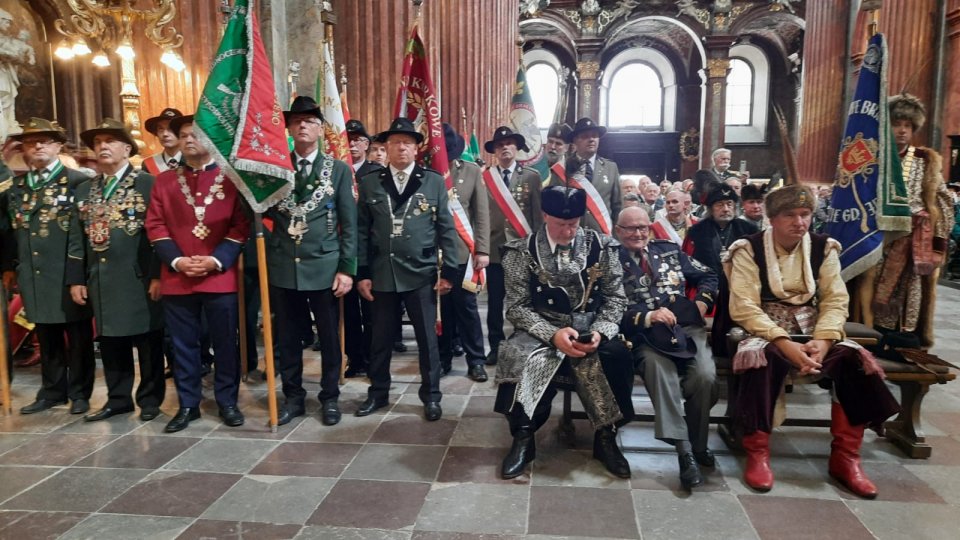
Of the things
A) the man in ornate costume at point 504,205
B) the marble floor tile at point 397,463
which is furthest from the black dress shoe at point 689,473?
the man in ornate costume at point 504,205

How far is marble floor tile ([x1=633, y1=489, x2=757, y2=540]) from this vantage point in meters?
2.45

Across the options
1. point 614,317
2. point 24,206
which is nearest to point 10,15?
point 24,206

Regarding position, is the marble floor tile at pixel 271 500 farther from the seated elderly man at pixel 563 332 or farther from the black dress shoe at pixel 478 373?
the black dress shoe at pixel 478 373

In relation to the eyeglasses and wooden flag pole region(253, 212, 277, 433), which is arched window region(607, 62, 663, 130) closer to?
the eyeglasses

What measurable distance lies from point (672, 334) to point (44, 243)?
372 cm

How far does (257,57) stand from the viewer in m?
3.50

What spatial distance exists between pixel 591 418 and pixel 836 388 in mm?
1190

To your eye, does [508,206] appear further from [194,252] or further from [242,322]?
[194,252]

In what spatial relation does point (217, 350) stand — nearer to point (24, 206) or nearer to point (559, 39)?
point (24, 206)

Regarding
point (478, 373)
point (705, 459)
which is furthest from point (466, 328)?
point (705, 459)

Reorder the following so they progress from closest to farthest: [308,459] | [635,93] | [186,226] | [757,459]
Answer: [757,459]
[308,459]
[186,226]
[635,93]

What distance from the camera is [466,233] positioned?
4.68 metres

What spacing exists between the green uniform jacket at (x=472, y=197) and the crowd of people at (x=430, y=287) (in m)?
0.79

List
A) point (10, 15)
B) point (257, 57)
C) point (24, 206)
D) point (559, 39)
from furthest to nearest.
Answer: point (559, 39), point (10, 15), point (24, 206), point (257, 57)
